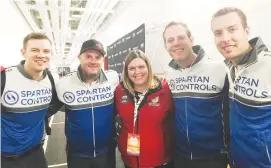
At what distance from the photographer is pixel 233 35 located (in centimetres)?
123

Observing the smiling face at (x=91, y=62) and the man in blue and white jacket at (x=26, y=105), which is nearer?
the man in blue and white jacket at (x=26, y=105)

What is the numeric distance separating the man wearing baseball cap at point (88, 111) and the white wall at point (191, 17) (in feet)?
3.83

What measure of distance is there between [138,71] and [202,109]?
55 cm

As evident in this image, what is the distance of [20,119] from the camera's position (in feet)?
5.29

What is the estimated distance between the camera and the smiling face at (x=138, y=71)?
5.45ft

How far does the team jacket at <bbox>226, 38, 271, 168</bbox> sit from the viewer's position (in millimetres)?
1136

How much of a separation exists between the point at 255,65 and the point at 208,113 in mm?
469

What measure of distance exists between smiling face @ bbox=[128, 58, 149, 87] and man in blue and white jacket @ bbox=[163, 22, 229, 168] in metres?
0.27

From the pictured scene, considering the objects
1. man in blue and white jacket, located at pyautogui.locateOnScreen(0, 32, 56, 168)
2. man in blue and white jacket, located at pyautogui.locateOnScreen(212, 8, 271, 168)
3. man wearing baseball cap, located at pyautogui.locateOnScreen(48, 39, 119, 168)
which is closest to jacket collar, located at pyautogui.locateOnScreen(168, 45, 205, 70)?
man in blue and white jacket, located at pyautogui.locateOnScreen(212, 8, 271, 168)

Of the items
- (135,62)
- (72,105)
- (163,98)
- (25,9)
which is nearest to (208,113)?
(163,98)

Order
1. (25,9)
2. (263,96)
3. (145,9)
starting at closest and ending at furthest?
(263,96)
(145,9)
(25,9)

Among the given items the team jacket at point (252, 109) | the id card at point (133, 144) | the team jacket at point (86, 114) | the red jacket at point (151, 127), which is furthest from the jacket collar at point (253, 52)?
the team jacket at point (86, 114)

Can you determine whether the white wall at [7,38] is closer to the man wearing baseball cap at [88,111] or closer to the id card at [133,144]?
the man wearing baseball cap at [88,111]

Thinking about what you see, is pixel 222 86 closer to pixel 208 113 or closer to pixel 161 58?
pixel 208 113
